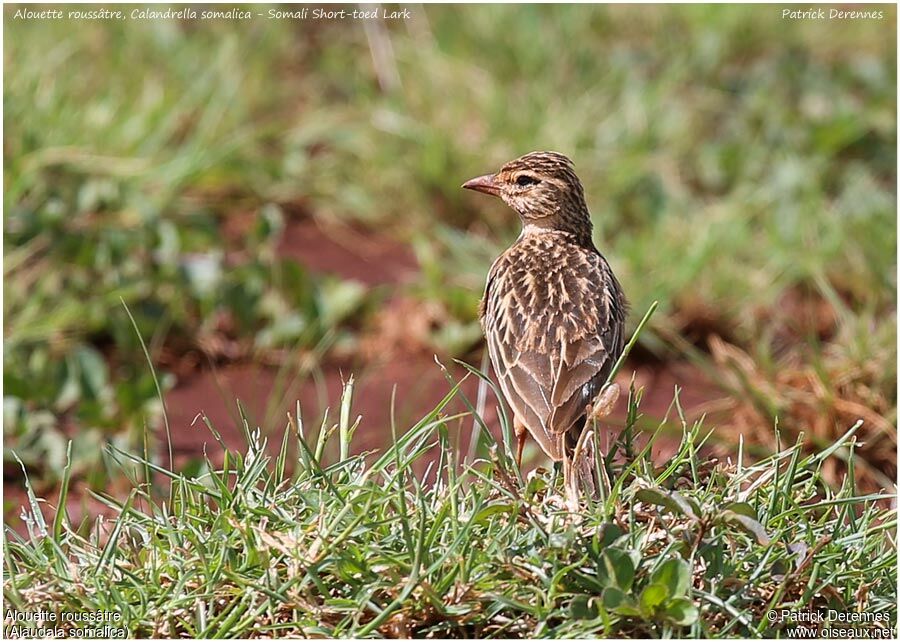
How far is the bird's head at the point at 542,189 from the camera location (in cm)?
514

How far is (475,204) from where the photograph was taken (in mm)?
7500

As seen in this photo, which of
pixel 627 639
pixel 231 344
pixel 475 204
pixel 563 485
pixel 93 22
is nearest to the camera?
pixel 627 639

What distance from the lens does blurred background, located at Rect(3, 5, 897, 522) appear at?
231 inches

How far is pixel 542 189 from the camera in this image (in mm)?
5141

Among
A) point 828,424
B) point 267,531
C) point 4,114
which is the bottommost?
point 828,424

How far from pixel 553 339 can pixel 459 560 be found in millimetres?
1082

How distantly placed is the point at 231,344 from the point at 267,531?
3111mm

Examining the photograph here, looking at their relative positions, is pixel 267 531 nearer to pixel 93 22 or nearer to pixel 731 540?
pixel 731 540

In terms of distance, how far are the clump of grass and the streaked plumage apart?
1.44 feet

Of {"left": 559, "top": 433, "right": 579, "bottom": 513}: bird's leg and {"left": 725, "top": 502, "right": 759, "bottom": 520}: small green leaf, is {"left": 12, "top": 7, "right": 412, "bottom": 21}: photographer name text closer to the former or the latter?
{"left": 559, "top": 433, "right": 579, "bottom": 513}: bird's leg

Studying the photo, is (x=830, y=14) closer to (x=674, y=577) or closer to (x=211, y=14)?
(x=211, y=14)

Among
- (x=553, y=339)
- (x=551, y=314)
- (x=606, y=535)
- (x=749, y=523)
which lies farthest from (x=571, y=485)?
(x=551, y=314)

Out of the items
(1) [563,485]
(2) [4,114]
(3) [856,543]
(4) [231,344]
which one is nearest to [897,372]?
(3) [856,543]

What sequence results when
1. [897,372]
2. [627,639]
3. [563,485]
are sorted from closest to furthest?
[627,639] < [563,485] < [897,372]
